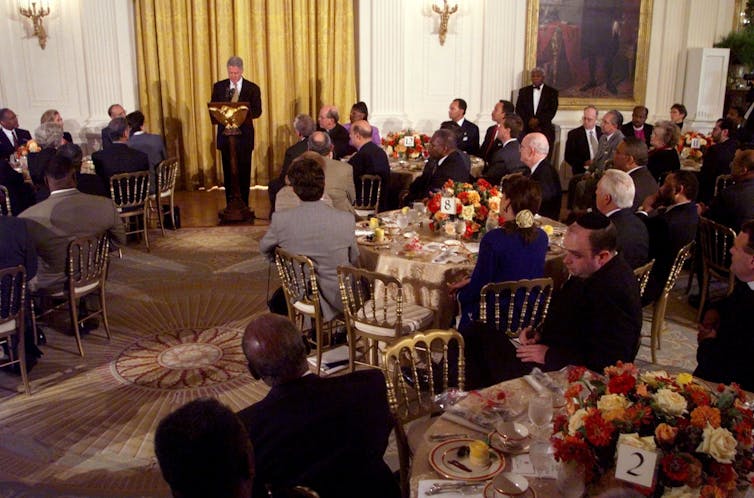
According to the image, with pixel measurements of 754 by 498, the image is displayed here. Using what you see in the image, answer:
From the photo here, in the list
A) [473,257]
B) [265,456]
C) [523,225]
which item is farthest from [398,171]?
[265,456]

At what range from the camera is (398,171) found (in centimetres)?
852

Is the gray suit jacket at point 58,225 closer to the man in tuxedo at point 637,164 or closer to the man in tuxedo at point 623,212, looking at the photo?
the man in tuxedo at point 623,212

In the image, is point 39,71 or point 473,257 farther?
point 39,71

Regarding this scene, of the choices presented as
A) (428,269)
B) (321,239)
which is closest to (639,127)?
(428,269)

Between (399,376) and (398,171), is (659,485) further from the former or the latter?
(398,171)

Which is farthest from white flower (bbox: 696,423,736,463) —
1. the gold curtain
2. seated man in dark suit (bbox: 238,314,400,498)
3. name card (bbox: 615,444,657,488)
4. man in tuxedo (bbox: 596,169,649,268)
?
the gold curtain

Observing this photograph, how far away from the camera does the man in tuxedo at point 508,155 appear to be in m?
7.60

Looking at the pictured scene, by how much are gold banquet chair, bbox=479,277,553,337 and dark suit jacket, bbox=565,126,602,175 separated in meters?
6.21

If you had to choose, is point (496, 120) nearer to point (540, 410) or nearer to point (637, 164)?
point (637, 164)

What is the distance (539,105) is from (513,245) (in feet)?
23.6

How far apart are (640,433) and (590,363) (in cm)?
122

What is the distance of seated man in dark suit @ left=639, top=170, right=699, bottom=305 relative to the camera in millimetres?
5312

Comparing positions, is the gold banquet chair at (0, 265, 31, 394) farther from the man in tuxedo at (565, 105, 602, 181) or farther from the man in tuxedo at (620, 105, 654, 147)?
the man in tuxedo at (620, 105, 654, 147)

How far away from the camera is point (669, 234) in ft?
17.5
